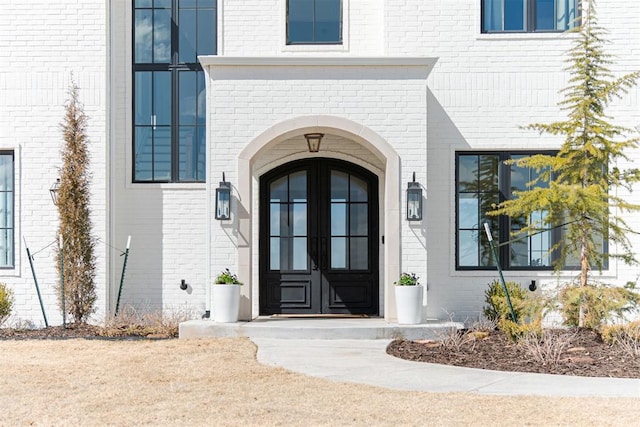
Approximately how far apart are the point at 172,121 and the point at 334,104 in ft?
10.8

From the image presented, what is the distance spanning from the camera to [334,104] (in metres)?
11.7

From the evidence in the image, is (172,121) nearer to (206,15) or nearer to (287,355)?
(206,15)

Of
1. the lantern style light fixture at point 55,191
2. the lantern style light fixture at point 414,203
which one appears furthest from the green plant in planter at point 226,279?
the lantern style light fixture at point 55,191

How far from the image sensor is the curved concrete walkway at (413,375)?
7.39 meters

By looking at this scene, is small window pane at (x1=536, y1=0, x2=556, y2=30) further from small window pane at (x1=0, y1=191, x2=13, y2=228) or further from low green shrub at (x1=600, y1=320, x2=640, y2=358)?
small window pane at (x1=0, y1=191, x2=13, y2=228)

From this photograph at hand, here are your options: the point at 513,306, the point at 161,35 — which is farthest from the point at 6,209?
the point at 513,306

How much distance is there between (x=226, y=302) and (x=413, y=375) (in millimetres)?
3876

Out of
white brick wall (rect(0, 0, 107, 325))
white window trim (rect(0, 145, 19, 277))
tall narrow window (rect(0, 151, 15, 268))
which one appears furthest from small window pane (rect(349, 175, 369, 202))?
tall narrow window (rect(0, 151, 15, 268))

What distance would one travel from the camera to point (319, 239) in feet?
43.0

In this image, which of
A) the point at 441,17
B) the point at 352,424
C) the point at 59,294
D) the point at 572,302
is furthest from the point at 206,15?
the point at 352,424

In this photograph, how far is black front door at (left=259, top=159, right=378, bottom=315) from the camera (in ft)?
43.0

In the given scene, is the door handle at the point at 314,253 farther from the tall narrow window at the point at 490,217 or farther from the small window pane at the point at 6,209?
the small window pane at the point at 6,209

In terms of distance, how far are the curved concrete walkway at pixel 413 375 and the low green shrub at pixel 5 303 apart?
15.2ft

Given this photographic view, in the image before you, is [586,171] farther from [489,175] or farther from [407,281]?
[407,281]
